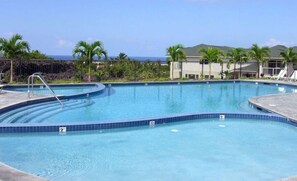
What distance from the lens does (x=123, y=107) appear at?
1408 cm

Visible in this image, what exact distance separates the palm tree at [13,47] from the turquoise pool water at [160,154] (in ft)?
40.1

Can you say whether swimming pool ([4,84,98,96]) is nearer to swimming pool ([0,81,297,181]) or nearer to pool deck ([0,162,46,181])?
swimming pool ([0,81,297,181])

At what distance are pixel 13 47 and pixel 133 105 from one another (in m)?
8.88

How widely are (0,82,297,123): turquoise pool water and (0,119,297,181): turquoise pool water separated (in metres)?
1.68

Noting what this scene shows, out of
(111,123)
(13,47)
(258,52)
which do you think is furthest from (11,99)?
(258,52)

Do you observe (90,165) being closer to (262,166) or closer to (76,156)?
(76,156)

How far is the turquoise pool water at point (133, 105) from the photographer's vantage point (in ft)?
38.1

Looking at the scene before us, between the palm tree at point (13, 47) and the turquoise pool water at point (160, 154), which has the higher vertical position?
the palm tree at point (13, 47)

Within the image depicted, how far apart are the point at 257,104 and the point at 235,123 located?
2.71 meters

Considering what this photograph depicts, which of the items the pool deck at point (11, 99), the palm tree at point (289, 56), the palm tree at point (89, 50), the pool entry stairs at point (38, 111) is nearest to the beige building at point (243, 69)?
the palm tree at point (289, 56)

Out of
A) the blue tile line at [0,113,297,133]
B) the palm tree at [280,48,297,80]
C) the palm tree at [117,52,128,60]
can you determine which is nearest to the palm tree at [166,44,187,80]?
the palm tree at [117,52,128,60]

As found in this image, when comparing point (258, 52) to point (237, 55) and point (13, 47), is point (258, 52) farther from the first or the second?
point (13, 47)

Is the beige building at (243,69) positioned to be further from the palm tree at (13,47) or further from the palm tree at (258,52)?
the palm tree at (13,47)

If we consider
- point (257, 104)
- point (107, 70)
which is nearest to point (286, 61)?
point (107, 70)
